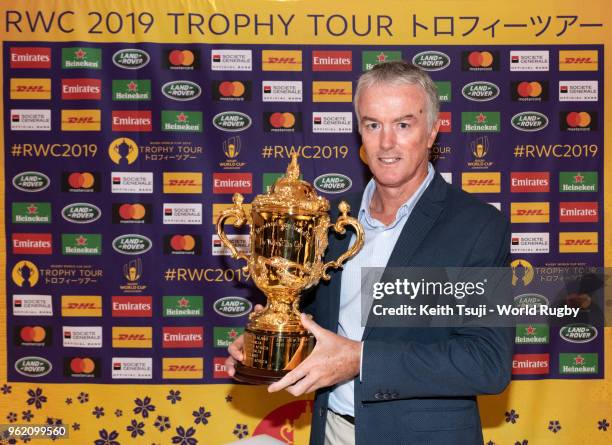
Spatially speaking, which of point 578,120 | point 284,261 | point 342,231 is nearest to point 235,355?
point 284,261

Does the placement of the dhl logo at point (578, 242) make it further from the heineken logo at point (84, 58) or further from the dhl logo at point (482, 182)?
the heineken logo at point (84, 58)

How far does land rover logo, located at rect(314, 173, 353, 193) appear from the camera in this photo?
8.99ft

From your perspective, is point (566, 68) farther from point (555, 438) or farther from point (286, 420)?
point (286, 420)

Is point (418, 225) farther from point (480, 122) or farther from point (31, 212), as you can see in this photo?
point (31, 212)

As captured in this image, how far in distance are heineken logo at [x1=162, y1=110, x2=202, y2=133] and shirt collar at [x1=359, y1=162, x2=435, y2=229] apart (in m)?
1.23

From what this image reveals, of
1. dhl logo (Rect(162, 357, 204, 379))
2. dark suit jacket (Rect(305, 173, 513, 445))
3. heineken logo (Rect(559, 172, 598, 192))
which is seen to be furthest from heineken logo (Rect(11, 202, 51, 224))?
heineken logo (Rect(559, 172, 598, 192))

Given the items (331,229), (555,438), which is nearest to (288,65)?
(331,229)

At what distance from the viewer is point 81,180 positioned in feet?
9.01

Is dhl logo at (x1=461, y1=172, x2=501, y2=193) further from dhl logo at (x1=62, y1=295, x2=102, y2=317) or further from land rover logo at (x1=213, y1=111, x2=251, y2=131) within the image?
dhl logo at (x1=62, y1=295, x2=102, y2=317)

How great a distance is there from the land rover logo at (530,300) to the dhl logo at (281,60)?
1438 mm

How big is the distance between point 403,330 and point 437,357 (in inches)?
4.7

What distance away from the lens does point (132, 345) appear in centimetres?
276

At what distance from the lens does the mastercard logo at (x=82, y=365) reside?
2746 millimetres

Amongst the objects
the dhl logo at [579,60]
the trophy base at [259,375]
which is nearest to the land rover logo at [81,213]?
the trophy base at [259,375]
